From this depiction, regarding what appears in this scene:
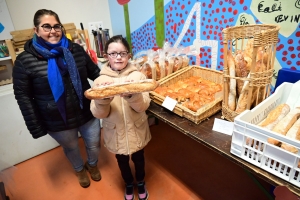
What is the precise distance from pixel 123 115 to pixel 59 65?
59cm

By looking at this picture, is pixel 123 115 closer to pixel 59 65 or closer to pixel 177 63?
pixel 59 65

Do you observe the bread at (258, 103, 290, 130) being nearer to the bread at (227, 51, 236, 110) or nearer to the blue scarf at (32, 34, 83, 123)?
the bread at (227, 51, 236, 110)

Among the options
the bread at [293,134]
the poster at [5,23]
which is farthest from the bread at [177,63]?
the poster at [5,23]

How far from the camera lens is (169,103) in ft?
4.78

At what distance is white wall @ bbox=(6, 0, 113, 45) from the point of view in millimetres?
2193

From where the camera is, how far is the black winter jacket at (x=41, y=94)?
4.52 feet

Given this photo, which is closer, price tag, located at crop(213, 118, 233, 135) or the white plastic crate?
the white plastic crate

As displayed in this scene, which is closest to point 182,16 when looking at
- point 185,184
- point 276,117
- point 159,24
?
point 159,24

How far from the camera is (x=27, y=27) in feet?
7.50

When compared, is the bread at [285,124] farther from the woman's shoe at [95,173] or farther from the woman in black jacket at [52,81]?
the woman's shoe at [95,173]

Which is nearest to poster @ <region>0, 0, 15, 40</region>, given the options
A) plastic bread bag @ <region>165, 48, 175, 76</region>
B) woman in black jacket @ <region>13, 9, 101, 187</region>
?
woman in black jacket @ <region>13, 9, 101, 187</region>

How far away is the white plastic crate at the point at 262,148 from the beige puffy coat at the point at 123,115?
22.1 inches

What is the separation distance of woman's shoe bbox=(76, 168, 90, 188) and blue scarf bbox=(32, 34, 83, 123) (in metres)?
0.69

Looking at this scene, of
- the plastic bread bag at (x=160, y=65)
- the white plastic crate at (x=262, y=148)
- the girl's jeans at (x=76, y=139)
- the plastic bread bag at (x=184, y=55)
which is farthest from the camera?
the plastic bread bag at (x=184, y=55)
